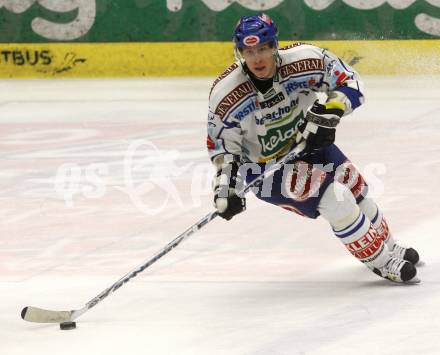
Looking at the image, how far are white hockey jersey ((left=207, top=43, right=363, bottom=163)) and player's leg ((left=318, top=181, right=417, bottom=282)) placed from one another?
305 millimetres

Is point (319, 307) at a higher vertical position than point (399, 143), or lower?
lower

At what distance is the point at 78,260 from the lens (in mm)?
4855

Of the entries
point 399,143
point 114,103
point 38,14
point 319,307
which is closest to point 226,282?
point 319,307

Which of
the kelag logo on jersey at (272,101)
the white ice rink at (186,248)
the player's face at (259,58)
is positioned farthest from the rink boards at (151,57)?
the player's face at (259,58)

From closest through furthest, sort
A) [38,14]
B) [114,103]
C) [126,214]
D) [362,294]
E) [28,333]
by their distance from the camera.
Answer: [28,333], [362,294], [126,214], [114,103], [38,14]

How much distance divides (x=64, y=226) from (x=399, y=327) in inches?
92.9

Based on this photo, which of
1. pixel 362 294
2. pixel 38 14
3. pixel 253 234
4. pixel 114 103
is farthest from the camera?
pixel 38 14

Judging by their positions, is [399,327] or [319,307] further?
[319,307]

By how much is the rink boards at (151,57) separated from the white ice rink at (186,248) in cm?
183

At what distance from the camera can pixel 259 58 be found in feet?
13.0

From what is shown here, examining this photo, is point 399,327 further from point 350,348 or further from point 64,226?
point 64,226

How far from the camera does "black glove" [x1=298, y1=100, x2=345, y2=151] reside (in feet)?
13.1

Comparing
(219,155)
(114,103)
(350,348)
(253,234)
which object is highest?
(114,103)

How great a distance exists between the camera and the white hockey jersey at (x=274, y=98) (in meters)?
4.11
